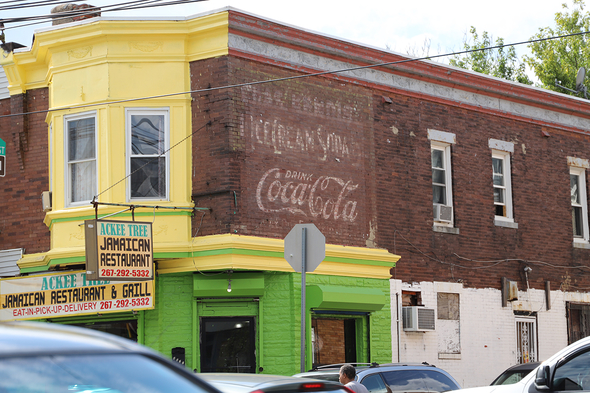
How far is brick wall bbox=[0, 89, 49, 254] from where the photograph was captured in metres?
16.9

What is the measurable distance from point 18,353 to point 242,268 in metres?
11.9

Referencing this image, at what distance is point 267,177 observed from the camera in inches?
603

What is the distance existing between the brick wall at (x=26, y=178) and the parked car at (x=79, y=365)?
14.2m

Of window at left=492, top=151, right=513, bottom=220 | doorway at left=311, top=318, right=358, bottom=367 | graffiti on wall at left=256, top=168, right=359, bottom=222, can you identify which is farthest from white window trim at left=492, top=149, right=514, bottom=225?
doorway at left=311, top=318, right=358, bottom=367

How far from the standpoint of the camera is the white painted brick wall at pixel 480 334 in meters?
17.2

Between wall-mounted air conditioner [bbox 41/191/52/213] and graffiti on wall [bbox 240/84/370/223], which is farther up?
graffiti on wall [bbox 240/84/370/223]

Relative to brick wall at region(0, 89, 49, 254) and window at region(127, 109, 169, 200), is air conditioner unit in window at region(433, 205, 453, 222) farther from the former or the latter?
brick wall at region(0, 89, 49, 254)

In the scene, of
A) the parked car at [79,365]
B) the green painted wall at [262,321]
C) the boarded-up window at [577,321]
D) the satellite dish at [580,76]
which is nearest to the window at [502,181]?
the boarded-up window at [577,321]

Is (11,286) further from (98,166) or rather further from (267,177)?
(267,177)

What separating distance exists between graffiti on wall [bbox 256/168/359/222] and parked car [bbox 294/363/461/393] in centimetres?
554

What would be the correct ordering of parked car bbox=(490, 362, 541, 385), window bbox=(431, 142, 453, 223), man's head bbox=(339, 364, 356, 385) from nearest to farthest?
man's head bbox=(339, 364, 356, 385) → parked car bbox=(490, 362, 541, 385) → window bbox=(431, 142, 453, 223)

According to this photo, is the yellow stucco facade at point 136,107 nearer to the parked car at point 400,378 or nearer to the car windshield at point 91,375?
the parked car at point 400,378

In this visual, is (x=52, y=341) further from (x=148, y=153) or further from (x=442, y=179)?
(x=442, y=179)

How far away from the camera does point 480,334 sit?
18344mm
